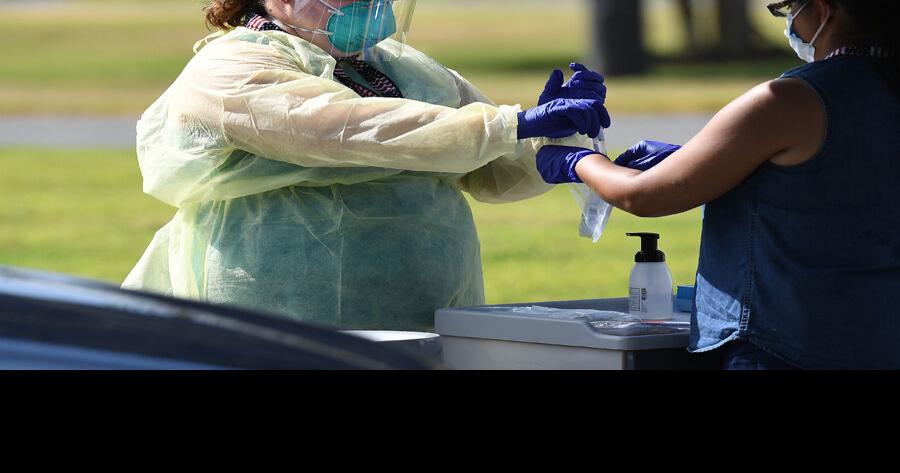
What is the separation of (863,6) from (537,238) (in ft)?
26.7

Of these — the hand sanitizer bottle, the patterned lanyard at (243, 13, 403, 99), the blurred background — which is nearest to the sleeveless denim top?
the hand sanitizer bottle

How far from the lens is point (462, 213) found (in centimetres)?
343

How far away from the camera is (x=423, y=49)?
1166 inches

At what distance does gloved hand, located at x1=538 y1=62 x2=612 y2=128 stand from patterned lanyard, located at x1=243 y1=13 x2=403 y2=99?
395 millimetres

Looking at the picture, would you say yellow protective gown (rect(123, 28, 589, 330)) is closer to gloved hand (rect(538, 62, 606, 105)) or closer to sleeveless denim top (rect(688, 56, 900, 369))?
gloved hand (rect(538, 62, 606, 105))

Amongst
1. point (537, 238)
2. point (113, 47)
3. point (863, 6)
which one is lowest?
point (537, 238)

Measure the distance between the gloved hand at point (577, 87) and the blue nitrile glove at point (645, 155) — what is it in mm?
256

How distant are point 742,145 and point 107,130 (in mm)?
Result: 16496

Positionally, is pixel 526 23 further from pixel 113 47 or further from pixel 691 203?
pixel 691 203

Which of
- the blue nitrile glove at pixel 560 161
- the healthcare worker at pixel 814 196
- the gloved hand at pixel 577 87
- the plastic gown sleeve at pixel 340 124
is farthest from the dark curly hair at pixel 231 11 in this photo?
the healthcare worker at pixel 814 196

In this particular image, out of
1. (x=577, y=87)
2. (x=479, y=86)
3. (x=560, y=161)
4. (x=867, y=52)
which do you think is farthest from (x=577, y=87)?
(x=479, y=86)

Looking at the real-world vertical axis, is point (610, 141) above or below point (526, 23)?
below

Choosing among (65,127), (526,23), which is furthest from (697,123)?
(526,23)

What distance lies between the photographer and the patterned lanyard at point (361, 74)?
332cm
